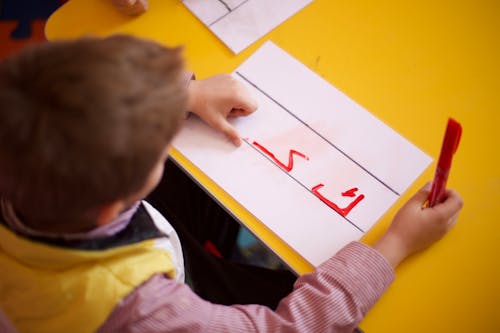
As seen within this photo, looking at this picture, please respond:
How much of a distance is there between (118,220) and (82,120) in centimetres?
19

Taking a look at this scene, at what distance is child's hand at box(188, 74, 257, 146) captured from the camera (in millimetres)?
681

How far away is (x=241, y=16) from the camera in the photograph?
797 millimetres

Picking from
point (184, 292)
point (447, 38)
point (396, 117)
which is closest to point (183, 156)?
point (184, 292)

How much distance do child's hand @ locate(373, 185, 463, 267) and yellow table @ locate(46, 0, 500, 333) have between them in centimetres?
2

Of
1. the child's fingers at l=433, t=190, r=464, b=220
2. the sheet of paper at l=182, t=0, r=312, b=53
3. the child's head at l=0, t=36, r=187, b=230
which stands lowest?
the child's fingers at l=433, t=190, r=464, b=220

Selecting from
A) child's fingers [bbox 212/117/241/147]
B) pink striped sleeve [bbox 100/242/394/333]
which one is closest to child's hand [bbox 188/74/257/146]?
child's fingers [bbox 212/117/241/147]

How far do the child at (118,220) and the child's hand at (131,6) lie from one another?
189 mm

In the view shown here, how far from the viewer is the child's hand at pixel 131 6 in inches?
30.2

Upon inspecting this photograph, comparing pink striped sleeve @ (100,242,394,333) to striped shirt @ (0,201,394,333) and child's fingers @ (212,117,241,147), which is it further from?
child's fingers @ (212,117,241,147)

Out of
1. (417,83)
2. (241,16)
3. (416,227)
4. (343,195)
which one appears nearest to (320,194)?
(343,195)

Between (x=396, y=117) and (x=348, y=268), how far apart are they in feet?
0.87

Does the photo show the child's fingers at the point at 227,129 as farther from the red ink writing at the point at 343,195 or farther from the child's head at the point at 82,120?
the child's head at the point at 82,120

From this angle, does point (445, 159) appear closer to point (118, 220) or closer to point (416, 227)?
point (416, 227)

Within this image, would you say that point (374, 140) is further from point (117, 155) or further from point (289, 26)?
point (117, 155)
